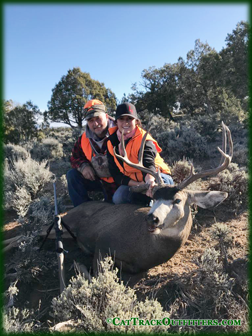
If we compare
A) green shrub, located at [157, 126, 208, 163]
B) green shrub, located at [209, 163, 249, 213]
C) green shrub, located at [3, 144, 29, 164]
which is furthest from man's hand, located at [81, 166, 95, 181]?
green shrub, located at [3, 144, 29, 164]

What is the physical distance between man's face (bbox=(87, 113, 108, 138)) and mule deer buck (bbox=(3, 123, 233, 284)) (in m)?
1.35

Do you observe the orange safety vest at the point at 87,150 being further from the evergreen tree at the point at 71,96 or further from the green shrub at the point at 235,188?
the evergreen tree at the point at 71,96

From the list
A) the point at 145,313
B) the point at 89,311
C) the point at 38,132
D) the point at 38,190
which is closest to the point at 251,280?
the point at 145,313

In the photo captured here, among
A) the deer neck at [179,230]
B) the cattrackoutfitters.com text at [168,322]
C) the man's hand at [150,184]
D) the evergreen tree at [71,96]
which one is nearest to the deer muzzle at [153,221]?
the deer neck at [179,230]

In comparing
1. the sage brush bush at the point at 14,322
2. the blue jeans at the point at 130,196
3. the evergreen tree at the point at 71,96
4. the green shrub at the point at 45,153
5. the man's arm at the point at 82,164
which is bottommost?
the sage brush bush at the point at 14,322

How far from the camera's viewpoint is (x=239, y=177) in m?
4.80

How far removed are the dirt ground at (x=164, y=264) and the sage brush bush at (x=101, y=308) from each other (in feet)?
0.72

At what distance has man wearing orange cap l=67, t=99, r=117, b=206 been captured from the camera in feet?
13.9

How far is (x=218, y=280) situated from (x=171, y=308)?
594mm

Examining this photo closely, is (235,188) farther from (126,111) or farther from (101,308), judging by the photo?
(101,308)

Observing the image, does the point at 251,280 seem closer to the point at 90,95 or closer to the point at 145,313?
the point at 145,313

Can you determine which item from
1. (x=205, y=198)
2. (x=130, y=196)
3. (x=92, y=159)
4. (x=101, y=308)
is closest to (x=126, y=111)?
(x=92, y=159)

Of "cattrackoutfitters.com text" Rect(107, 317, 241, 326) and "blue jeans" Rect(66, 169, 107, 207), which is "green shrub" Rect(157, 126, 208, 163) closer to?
"blue jeans" Rect(66, 169, 107, 207)

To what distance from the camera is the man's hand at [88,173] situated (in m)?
4.36
